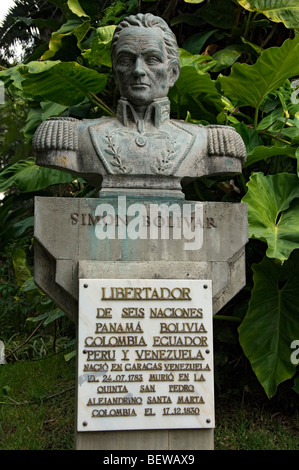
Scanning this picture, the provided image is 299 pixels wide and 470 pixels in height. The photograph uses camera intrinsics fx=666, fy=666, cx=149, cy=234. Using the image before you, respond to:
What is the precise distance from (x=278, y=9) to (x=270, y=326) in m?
2.66

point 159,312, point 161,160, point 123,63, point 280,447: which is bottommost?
point 280,447

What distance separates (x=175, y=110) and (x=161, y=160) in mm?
1662

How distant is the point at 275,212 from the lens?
4.29 meters

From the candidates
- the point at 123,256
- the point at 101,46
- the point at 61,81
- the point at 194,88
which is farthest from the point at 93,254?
the point at 101,46

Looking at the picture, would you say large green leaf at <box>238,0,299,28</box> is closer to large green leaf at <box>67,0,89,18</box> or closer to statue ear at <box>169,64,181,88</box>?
large green leaf at <box>67,0,89,18</box>

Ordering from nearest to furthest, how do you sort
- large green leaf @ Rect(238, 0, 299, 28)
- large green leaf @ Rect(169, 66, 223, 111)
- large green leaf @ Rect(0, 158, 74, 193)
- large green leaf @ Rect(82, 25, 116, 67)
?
large green leaf @ Rect(169, 66, 223, 111) → large green leaf @ Rect(82, 25, 116, 67) → large green leaf @ Rect(238, 0, 299, 28) → large green leaf @ Rect(0, 158, 74, 193)

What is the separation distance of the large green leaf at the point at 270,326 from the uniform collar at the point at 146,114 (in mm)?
1240

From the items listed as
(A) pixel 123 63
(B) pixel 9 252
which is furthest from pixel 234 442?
(B) pixel 9 252

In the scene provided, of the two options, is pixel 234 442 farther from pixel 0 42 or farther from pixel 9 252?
pixel 0 42

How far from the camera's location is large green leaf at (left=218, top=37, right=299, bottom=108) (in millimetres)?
4203

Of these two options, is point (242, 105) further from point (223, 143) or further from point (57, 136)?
point (57, 136)

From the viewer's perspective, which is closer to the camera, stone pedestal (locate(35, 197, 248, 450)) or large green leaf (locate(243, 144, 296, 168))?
stone pedestal (locate(35, 197, 248, 450))

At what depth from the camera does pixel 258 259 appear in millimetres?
5266

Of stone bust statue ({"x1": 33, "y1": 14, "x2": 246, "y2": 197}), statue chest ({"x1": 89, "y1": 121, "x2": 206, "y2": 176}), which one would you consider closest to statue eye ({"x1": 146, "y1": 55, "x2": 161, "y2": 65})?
stone bust statue ({"x1": 33, "y1": 14, "x2": 246, "y2": 197})
